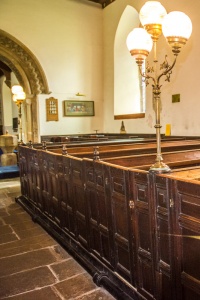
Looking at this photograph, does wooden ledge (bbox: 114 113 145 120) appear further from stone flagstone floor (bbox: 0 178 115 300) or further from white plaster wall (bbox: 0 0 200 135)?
stone flagstone floor (bbox: 0 178 115 300)

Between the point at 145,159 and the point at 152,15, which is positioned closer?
the point at 152,15

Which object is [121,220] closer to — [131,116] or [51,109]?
[131,116]

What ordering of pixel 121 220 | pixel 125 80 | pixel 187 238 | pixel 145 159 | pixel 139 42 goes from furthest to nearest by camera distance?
pixel 125 80 < pixel 145 159 < pixel 139 42 < pixel 121 220 < pixel 187 238

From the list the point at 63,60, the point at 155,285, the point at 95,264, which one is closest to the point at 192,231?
the point at 155,285

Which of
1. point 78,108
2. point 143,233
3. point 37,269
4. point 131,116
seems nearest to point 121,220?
point 143,233

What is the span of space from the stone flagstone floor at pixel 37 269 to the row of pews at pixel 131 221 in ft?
0.34

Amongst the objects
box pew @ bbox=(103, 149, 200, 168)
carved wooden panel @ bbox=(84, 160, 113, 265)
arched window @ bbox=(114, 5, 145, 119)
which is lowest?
carved wooden panel @ bbox=(84, 160, 113, 265)

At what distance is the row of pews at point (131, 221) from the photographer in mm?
1574

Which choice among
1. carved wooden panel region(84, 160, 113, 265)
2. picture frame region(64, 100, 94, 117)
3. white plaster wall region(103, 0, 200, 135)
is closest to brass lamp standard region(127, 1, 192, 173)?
carved wooden panel region(84, 160, 113, 265)

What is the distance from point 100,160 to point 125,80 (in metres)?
6.47

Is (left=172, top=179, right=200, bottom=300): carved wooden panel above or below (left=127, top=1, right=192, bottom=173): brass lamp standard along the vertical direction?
below

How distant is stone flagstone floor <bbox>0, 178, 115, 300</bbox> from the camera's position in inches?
87.6

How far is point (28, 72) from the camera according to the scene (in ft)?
26.9

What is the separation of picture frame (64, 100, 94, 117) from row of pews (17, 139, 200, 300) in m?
5.18
